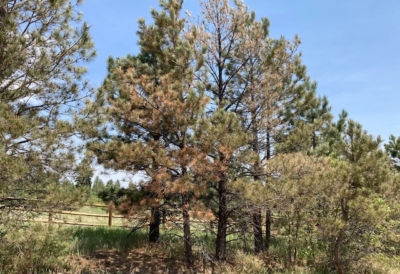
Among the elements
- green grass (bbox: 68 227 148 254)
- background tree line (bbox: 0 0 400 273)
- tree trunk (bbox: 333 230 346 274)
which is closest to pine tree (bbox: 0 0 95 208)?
background tree line (bbox: 0 0 400 273)

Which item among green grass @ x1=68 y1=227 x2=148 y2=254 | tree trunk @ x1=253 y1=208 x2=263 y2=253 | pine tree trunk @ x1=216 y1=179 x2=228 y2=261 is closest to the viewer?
pine tree trunk @ x1=216 y1=179 x2=228 y2=261

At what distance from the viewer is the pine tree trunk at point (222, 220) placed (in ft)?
28.1

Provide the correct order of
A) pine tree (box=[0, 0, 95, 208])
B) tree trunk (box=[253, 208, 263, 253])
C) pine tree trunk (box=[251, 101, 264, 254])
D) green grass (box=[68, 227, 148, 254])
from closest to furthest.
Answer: pine tree (box=[0, 0, 95, 208]) < pine tree trunk (box=[251, 101, 264, 254]) < tree trunk (box=[253, 208, 263, 253]) < green grass (box=[68, 227, 148, 254])

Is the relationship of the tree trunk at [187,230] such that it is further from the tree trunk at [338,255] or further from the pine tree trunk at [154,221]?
the tree trunk at [338,255]

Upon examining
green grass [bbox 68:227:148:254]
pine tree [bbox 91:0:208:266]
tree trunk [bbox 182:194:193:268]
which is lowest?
green grass [bbox 68:227:148:254]

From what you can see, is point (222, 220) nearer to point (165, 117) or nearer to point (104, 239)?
point (165, 117)

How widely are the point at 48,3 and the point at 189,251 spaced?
6229mm

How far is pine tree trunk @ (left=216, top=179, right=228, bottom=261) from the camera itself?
28.1 ft

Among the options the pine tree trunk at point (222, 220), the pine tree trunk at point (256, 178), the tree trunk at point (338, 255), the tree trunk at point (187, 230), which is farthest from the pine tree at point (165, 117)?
the tree trunk at point (338, 255)

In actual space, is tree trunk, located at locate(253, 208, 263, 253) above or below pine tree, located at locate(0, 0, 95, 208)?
below

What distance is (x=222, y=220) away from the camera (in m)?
8.72

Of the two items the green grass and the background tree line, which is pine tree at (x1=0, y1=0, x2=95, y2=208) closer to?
the background tree line

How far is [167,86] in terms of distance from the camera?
25.6 ft

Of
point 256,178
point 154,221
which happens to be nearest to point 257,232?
point 256,178
